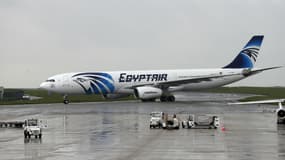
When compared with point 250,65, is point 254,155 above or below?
below

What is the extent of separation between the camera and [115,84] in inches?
2506

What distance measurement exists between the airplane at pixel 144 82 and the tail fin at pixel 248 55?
5.85 ft

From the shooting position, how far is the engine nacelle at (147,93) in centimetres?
6122

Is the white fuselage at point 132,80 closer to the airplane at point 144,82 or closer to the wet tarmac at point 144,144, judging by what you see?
the airplane at point 144,82

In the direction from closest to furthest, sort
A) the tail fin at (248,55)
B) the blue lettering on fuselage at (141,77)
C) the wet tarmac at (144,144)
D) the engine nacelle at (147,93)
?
the wet tarmac at (144,144) → the engine nacelle at (147,93) → the blue lettering on fuselage at (141,77) → the tail fin at (248,55)

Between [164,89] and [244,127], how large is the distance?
3623 cm

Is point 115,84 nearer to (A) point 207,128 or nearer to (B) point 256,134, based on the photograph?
(A) point 207,128

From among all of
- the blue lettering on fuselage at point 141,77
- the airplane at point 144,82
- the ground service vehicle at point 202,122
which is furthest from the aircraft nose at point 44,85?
the ground service vehicle at point 202,122

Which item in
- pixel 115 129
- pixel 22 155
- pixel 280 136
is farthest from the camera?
pixel 115 129

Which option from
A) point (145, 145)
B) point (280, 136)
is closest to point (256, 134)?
point (280, 136)

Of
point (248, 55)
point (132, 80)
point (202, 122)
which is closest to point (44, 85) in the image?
point (132, 80)

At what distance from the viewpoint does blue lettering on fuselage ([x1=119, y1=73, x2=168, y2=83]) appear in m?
64.0

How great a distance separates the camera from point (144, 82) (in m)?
64.4

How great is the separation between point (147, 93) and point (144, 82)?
3367 millimetres
